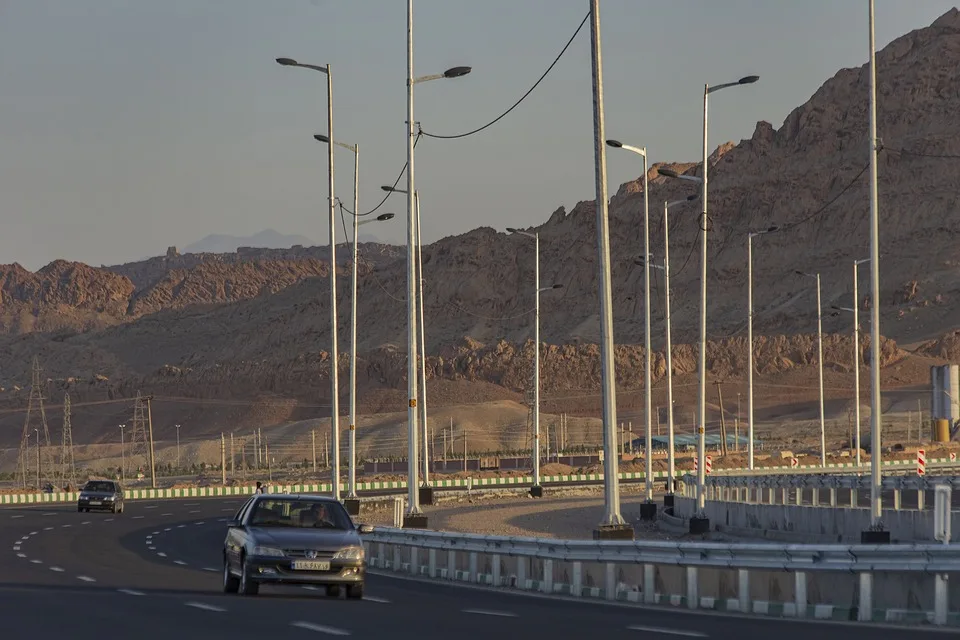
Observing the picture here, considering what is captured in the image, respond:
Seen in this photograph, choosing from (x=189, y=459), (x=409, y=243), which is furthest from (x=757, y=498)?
(x=189, y=459)

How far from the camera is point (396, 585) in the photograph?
82.4ft

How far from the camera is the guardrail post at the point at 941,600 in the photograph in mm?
16141

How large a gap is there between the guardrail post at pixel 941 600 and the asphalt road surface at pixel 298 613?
89 cm

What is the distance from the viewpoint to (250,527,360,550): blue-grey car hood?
20422 millimetres

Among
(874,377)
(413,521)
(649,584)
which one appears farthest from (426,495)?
(649,584)

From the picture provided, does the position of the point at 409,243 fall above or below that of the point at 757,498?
above

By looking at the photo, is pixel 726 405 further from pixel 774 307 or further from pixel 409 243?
pixel 409 243

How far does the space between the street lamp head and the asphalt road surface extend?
13.4m

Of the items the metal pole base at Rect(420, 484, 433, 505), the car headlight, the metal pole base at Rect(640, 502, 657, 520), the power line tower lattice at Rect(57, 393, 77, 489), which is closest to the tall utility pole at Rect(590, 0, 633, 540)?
the car headlight

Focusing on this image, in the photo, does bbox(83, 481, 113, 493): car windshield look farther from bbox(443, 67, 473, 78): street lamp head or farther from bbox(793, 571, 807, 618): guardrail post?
bbox(793, 571, 807, 618): guardrail post

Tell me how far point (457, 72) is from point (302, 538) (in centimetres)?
1943

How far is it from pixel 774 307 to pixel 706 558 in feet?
555

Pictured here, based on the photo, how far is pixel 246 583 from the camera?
20641 millimetres

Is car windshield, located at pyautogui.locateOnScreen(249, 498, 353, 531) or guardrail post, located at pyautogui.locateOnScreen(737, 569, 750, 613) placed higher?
car windshield, located at pyautogui.locateOnScreen(249, 498, 353, 531)
